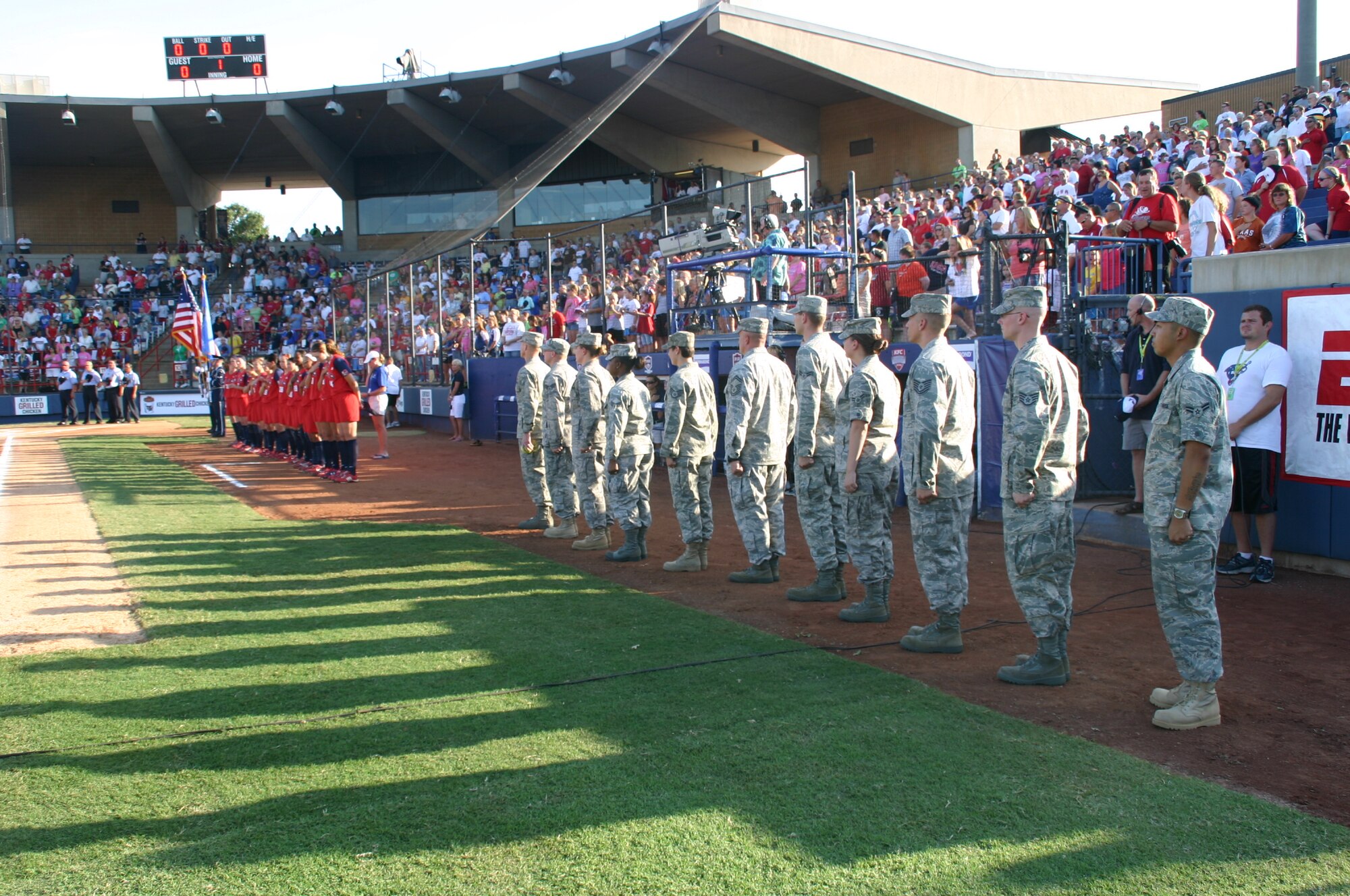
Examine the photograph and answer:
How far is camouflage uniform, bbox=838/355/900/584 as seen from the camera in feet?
21.4

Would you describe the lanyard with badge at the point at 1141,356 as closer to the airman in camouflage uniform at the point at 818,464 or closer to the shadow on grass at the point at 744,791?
the airman in camouflage uniform at the point at 818,464

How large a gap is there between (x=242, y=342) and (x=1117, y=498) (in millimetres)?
32132

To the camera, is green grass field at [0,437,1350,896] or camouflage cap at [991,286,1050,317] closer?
green grass field at [0,437,1350,896]

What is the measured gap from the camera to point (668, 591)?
7629 millimetres

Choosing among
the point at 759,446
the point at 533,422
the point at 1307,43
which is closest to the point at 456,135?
the point at 1307,43

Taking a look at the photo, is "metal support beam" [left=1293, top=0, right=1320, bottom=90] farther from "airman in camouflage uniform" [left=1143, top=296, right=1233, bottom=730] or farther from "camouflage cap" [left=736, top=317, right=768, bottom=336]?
"airman in camouflage uniform" [left=1143, top=296, right=1233, bottom=730]

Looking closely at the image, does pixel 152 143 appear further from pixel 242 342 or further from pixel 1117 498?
pixel 1117 498

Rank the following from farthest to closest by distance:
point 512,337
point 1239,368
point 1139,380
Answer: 1. point 512,337
2. point 1139,380
3. point 1239,368

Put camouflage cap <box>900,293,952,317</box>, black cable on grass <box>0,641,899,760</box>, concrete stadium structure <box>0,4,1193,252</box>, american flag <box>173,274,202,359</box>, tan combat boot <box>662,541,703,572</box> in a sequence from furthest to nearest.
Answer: concrete stadium structure <box>0,4,1193,252</box>
american flag <box>173,274,202,359</box>
tan combat boot <box>662,541,703,572</box>
camouflage cap <box>900,293,952,317</box>
black cable on grass <box>0,641,899,760</box>

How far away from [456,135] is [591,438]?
31852mm

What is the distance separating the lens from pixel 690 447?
8.20m

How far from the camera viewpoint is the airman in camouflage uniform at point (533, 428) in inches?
402

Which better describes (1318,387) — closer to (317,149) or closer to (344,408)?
(344,408)

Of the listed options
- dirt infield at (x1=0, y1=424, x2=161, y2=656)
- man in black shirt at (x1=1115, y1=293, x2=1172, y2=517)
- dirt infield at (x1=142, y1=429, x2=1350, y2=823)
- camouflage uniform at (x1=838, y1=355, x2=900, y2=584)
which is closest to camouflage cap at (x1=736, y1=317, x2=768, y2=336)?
camouflage uniform at (x1=838, y1=355, x2=900, y2=584)
